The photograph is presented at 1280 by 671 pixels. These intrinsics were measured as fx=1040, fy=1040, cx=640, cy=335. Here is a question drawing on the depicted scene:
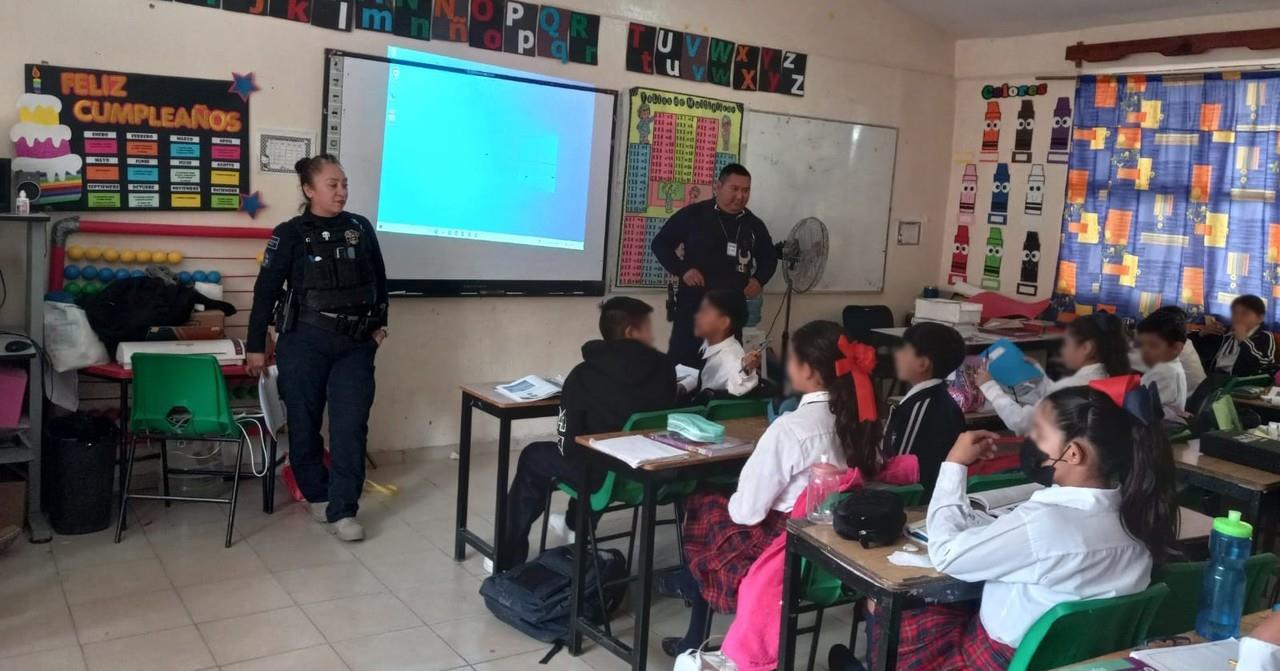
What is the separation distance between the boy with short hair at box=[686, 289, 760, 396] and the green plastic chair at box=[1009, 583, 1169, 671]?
2168 millimetres

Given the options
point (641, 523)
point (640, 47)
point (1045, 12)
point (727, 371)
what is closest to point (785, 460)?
point (641, 523)

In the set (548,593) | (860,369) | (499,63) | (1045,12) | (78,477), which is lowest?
(548,593)

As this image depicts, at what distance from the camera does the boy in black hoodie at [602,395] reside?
3.48 metres

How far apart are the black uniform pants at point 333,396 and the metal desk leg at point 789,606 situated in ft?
7.76

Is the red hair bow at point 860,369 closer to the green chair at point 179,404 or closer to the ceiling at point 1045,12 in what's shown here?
the green chair at point 179,404

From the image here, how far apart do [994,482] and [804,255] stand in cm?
391

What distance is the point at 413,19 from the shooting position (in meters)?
5.13

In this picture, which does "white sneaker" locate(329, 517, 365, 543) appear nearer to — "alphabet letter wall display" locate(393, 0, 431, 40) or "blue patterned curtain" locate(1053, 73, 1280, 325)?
"alphabet letter wall display" locate(393, 0, 431, 40)

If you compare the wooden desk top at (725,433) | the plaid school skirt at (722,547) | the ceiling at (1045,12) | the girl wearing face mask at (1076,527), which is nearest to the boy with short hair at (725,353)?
the wooden desk top at (725,433)

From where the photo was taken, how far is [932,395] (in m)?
3.33

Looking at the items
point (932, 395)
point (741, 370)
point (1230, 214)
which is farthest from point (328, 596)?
point (1230, 214)

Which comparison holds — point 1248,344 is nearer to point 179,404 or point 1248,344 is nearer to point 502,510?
point 502,510

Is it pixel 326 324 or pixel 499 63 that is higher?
pixel 499 63

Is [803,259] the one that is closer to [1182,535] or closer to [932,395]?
[932,395]
